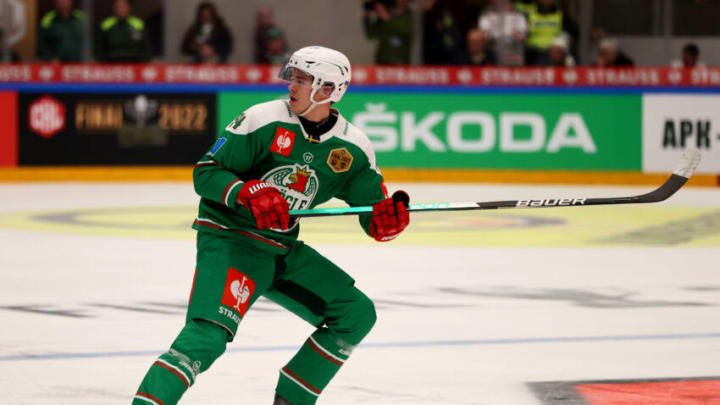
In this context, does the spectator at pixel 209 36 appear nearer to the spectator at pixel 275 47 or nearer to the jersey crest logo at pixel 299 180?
the spectator at pixel 275 47

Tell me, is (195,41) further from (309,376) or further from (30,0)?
(309,376)

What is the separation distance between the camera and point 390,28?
16.5 meters

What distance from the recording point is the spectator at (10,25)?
643 inches

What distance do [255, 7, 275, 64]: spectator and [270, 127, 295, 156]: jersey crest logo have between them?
12.4 meters

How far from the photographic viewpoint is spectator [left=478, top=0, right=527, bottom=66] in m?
16.2

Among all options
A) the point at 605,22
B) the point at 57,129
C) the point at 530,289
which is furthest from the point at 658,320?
the point at 605,22

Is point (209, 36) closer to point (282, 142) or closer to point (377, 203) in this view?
point (377, 203)

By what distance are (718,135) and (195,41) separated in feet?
21.2

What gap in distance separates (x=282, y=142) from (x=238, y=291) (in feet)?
1.71

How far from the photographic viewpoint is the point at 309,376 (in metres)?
4.45

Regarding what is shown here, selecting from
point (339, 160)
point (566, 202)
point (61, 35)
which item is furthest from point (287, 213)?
point (61, 35)

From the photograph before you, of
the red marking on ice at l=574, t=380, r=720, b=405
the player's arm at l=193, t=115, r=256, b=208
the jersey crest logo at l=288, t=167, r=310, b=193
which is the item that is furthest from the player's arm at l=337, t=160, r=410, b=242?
the red marking on ice at l=574, t=380, r=720, b=405

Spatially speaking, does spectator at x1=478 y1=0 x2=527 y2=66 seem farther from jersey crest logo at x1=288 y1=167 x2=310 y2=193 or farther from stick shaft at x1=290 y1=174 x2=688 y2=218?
jersey crest logo at x1=288 y1=167 x2=310 y2=193

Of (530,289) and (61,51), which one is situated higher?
(61,51)
